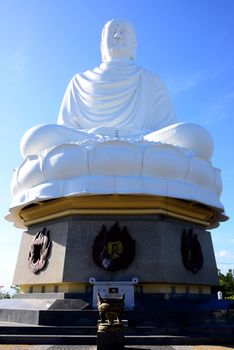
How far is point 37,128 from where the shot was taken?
35.5 ft

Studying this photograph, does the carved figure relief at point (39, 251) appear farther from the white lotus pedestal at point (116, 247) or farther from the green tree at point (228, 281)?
the green tree at point (228, 281)

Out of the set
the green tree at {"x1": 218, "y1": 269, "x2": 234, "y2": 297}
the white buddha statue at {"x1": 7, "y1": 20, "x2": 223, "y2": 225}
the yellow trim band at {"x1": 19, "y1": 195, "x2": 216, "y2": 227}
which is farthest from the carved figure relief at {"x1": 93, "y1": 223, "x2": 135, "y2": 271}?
the green tree at {"x1": 218, "y1": 269, "x2": 234, "y2": 297}

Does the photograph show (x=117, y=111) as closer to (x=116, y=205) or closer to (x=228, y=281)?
(x=116, y=205)

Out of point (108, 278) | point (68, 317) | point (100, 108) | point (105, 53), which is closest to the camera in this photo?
point (68, 317)

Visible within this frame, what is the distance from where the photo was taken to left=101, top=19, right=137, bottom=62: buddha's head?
49.1 feet

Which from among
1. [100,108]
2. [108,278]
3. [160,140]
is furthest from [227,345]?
[100,108]

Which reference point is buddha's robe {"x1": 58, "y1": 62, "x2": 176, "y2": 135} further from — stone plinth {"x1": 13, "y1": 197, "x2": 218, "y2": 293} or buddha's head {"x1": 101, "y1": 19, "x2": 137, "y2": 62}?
stone plinth {"x1": 13, "y1": 197, "x2": 218, "y2": 293}

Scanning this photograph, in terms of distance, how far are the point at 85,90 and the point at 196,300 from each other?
25.0ft

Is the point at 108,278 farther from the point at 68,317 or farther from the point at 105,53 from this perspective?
the point at 105,53

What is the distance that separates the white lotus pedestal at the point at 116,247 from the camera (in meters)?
9.41

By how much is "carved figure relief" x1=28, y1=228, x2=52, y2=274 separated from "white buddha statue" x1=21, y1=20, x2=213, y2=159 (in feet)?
7.56

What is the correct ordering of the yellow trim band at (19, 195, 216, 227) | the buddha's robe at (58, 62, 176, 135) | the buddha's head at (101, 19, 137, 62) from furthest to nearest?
the buddha's head at (101, 19, 137, 62) → the buddha's robe at (58, 62, 176, 135) → the yellow trim band at (19, 195, 216, 227)

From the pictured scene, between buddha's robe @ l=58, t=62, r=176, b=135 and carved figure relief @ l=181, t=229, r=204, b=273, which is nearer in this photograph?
carved figure relief @ l=181, t=229, r=204, b=273

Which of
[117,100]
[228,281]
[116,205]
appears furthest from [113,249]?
[228,281]
